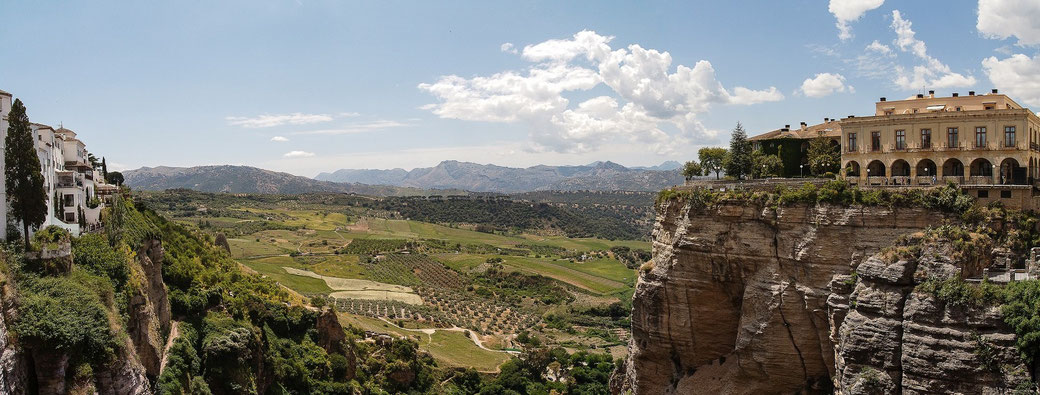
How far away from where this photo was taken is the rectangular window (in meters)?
26.7

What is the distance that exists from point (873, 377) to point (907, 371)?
3.70ft

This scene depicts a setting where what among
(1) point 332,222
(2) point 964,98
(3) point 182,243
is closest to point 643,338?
(2) point 964,98

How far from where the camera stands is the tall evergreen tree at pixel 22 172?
25.7m

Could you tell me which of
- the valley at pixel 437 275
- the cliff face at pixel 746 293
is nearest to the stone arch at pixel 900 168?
the cliff face at pixel 746 293

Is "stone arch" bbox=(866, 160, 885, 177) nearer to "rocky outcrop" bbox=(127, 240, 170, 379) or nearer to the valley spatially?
"rocky outcrop" bbox=(127, 240, 170, 379)

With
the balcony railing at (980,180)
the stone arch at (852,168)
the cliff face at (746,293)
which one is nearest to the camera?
the cliff face at (746,293)

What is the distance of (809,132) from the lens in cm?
3938

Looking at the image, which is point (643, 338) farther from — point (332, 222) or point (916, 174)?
point (332, 222)

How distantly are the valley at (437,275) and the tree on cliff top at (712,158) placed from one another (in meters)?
29.3

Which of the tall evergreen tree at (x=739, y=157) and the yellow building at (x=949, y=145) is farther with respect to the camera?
the tall evergreen tree at (x=739, y=157)

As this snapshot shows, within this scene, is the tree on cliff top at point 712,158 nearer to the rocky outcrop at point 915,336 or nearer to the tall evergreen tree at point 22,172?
the rocky outcrop at point 915,336

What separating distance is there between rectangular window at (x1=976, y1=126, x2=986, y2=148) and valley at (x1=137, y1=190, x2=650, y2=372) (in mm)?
41755

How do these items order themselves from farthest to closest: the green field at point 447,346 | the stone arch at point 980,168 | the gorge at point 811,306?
the green field at point 447,346
the stone arch at point 980,168
the gorge at point 811,306

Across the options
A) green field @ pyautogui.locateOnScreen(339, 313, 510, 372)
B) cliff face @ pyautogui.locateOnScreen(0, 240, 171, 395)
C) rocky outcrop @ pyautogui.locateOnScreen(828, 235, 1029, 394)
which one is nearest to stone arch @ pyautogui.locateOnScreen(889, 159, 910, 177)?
rocky outcrop @ pyautogui.locateOnScreen(828, 235, 1029, 394)
